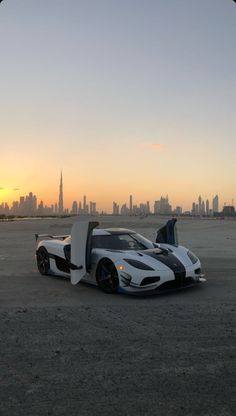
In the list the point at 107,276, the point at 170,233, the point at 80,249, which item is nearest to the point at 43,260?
the point at 80,249

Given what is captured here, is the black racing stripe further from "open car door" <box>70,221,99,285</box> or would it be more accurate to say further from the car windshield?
"open car door" <box>70,221,99,285</box>

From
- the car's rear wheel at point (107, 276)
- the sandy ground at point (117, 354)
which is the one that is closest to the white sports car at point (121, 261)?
the car's rear wheel at point (107, 276)

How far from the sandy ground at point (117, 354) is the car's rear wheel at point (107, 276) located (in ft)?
0.90

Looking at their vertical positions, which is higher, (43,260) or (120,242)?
(120,242)

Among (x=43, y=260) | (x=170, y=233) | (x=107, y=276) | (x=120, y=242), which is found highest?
(x=170, y=233)

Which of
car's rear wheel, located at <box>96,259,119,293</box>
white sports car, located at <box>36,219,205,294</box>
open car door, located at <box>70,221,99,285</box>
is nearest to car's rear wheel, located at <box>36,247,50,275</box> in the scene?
white sports car, located at <box>36,219,205,294</box>

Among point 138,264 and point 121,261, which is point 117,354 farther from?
point 121,261

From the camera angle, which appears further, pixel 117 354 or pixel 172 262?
pixel 172 262

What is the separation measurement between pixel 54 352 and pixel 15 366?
561mm

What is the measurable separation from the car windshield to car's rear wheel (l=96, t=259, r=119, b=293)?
583 millimetres

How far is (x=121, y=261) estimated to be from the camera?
8883 mm

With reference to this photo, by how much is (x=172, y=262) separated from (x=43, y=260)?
376 cm

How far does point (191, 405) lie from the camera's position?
3.68 meters

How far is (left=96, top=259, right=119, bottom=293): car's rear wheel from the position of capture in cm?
884
